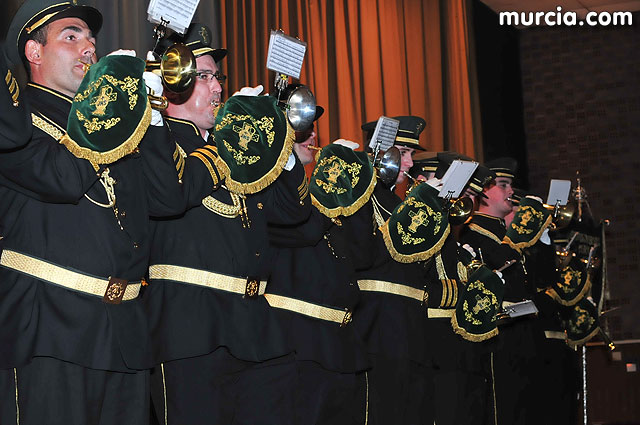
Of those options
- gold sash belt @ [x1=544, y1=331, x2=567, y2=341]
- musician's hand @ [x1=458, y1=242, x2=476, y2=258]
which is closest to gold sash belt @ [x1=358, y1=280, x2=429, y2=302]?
musician's hand @ [x1=458, y1=242, x2=476, y2=258]

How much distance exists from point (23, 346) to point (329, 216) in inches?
61.4

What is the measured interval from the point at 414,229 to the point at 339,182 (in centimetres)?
54

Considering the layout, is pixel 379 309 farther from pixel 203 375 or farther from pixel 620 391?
pixel 620 391

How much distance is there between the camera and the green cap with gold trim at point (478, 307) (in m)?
4.54

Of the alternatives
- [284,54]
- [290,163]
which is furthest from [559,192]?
[284,54]

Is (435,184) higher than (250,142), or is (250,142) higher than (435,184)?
(250,142)

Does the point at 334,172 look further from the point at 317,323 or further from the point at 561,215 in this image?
the point at 561,215

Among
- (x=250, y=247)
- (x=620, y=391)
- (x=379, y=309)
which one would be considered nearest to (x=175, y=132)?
(x=250, y=247)

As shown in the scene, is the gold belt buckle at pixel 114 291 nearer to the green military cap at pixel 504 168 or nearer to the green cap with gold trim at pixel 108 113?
the green cap with gold trim at pixel 108 113

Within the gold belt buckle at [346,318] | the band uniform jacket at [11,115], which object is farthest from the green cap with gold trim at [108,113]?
the gold belt buckle at [346,318]

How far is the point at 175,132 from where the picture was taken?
9.62 feet

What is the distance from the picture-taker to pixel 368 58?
7.26 m

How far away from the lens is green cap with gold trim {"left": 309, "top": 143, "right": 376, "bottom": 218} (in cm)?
355

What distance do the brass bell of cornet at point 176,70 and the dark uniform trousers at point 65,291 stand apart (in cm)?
22
